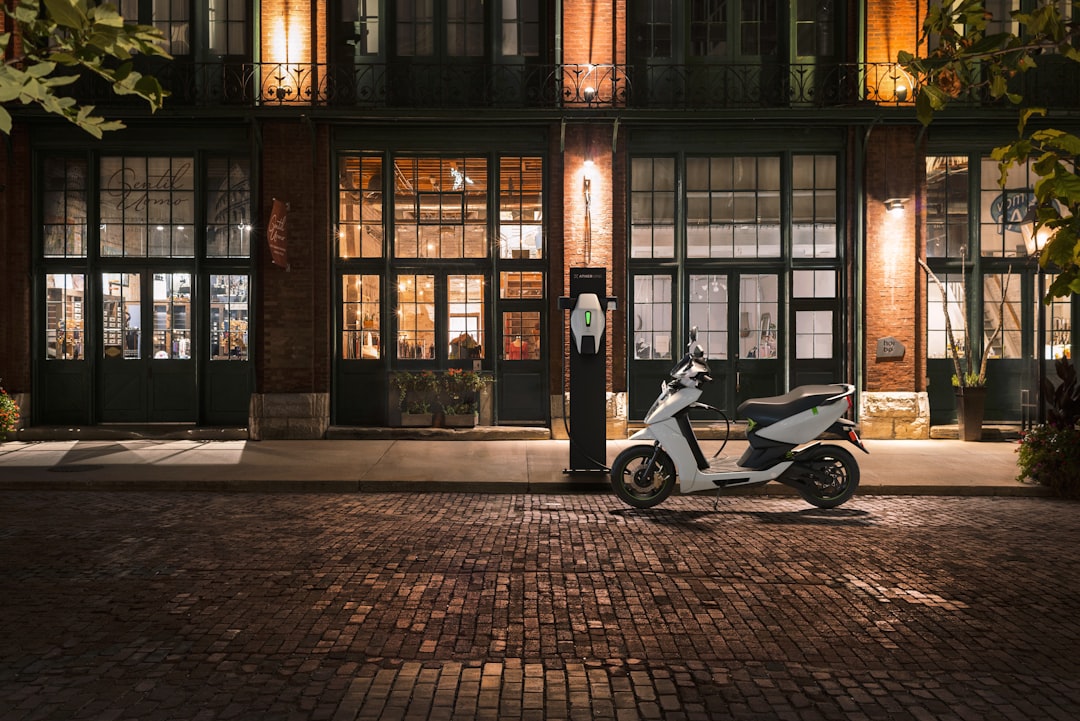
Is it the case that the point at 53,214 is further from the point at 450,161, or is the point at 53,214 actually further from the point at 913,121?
the point at 913,121

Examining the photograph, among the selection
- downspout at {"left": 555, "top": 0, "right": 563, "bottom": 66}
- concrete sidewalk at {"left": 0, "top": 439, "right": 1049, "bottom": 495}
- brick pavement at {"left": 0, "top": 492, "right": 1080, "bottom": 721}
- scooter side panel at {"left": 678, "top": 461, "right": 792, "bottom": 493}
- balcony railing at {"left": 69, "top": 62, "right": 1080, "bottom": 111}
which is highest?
downspout at {"left": 555, "top": 0, "right": 563, "bottom": 66}

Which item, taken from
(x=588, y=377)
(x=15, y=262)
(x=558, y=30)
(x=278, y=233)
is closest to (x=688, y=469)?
(x=588, y=377)

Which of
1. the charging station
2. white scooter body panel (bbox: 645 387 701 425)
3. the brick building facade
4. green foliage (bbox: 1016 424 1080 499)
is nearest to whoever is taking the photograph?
white scooter body panel (bbox: 645 387 701 425)

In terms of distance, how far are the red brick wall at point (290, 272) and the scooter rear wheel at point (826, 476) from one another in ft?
28.8

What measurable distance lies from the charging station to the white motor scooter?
5.59ft

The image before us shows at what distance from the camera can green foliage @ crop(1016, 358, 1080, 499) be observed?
10.3m

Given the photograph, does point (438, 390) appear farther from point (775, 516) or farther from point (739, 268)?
point (775, 516)

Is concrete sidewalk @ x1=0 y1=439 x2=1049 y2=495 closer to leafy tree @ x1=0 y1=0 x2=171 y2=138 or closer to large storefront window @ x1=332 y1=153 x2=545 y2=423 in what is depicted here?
large storefront window @ x1=332 y1=153 x2=545 y2=423

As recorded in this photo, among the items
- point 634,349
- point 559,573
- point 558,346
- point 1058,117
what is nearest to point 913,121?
point 1058,117

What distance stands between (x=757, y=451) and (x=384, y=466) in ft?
16.3

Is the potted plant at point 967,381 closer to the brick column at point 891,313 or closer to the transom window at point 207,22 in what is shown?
the brick column at point 891,313

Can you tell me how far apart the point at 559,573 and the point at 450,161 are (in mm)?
10583

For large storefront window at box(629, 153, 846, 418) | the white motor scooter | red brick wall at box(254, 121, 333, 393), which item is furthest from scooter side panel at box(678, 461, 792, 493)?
red brick wall at box(254, 121, 333, 393)

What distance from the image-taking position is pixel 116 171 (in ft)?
51.7
